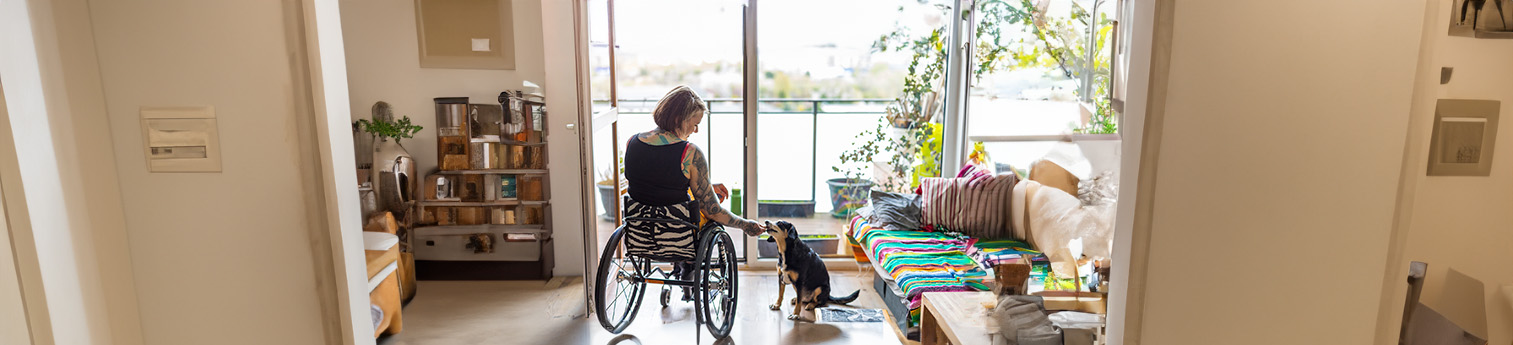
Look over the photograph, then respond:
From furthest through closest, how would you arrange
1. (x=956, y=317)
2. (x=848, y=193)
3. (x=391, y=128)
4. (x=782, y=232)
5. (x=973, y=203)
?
(x=848, y=193)
(x=391, y=128)
(x=973, y=203)
(x=782, y=232)
(x=956, y=317)

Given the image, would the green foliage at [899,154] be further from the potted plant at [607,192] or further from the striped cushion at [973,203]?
the potted plant at [607,192]

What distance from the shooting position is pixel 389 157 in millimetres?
3736

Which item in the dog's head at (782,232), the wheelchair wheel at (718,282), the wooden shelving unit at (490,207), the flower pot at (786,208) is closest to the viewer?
the wheelchair wheel at (718,282)

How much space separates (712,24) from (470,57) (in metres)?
1.26

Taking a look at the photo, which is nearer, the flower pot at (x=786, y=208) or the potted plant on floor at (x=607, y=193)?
the potted plant on floor at (x=607, y=193)

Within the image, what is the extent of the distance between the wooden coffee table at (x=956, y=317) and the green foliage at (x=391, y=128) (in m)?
2.71

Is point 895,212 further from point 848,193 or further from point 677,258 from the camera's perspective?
point 677,258

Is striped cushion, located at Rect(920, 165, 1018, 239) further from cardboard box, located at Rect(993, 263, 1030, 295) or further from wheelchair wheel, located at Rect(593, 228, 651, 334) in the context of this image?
wheelchair wheel, located at Rect(593, 228, 651, 334)


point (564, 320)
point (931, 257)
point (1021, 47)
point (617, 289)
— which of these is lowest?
point (564, 320)

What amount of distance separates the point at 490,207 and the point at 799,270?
1.80 meters

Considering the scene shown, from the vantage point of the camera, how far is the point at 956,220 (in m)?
3.64

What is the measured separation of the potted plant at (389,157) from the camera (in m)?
3.70

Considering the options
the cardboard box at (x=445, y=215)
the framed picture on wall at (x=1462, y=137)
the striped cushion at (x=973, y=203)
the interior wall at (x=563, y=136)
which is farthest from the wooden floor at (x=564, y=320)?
the framed picture on wall at (x=1462, y=137)

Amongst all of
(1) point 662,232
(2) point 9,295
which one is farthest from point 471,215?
(2) point 9,295
